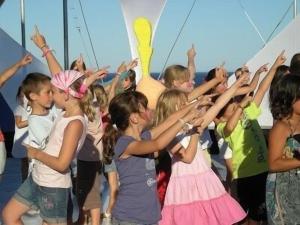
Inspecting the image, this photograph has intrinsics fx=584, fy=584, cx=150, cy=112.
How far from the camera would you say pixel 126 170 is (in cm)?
344

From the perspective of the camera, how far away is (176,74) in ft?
15.3

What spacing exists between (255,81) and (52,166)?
201 centimetres

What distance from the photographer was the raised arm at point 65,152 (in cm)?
341

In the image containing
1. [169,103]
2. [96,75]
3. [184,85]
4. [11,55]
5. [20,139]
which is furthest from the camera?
[11,55]

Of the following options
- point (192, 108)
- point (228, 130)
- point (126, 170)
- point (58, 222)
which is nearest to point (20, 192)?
point (58, 222)

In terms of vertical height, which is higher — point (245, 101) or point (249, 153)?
point (245, 101)

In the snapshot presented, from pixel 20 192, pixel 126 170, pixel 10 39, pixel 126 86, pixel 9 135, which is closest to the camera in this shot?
pixel 126 170

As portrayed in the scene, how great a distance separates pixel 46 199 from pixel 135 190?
592 mm

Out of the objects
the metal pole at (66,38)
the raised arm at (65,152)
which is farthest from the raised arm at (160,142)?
the metal pole at (66,38)

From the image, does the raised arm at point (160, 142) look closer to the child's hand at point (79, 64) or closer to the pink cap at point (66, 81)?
the pink cap at point (66, 81)

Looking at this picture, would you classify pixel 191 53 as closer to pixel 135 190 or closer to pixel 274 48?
pixel 135 190

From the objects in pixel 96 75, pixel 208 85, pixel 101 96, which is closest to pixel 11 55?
pixel 101 96

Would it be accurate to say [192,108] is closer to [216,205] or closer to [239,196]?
[216,205]

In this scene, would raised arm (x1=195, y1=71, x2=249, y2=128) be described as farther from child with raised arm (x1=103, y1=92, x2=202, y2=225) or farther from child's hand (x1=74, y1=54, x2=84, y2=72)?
child's hand (x1=74, y1=54, x2=84, y2=72)
